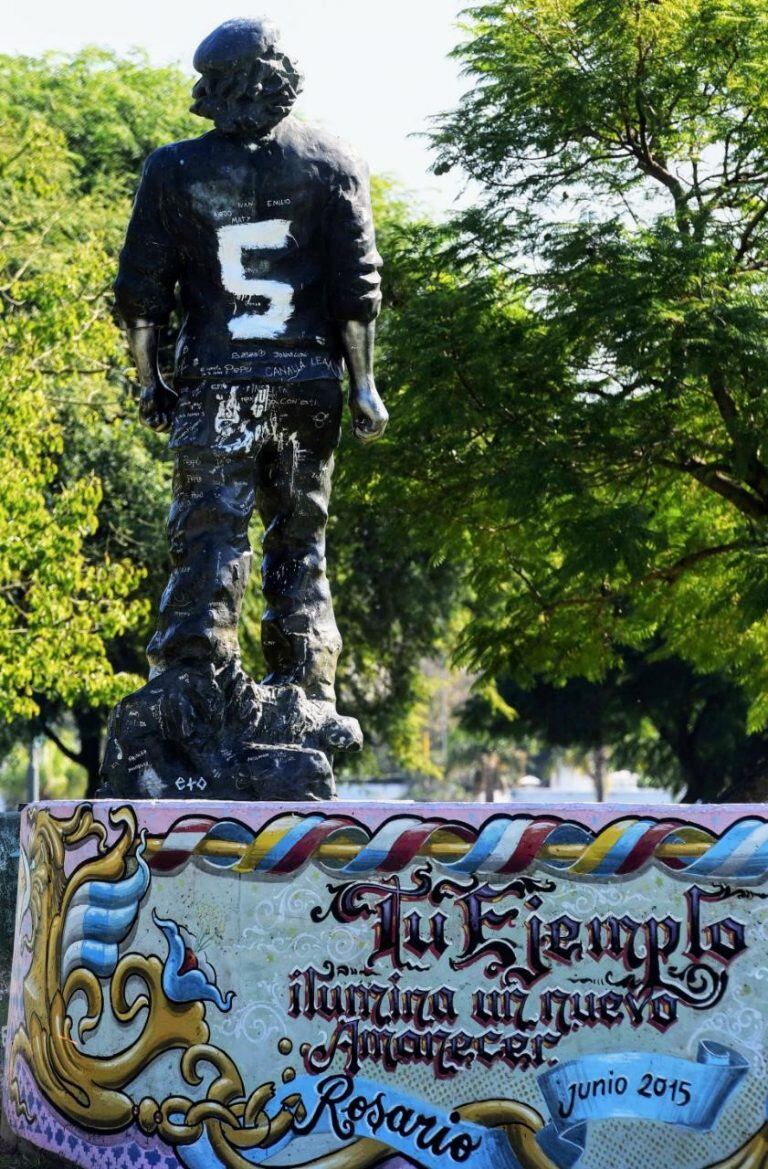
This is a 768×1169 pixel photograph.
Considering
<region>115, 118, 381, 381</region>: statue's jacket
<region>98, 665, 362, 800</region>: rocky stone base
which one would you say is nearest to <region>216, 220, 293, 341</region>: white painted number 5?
<region>115, 118, 381, 381</region>: statue's jacket

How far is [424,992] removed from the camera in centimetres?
551

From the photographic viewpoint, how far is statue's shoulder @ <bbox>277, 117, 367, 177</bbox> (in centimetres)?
703

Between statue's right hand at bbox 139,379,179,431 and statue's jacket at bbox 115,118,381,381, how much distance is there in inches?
7.5

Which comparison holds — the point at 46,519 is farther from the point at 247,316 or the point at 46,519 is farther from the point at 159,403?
the point at 247,316

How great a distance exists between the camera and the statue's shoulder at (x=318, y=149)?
7.03 meters

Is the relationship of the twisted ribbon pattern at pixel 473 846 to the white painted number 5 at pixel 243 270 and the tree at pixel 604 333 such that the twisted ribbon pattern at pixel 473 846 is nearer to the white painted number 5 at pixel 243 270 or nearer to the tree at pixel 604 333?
the white painted number 5 at pixel 243 270

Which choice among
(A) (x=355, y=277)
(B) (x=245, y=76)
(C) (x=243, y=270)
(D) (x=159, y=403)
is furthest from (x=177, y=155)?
(D) (x=159, y=403)

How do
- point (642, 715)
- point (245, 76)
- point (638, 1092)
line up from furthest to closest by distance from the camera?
point (642, 715) → point (245, 76) → point (638, 1092)

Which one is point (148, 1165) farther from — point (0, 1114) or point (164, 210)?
point (164, 210)

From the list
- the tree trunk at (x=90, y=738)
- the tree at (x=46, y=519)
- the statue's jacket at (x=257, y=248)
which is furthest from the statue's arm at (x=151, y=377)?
the tree trunk at (x=90, y=738)

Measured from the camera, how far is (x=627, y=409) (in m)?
14.9

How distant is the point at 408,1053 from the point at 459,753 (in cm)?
4992

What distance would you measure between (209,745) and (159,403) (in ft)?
4.65

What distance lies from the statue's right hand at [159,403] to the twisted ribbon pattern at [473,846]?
6.90 ft
